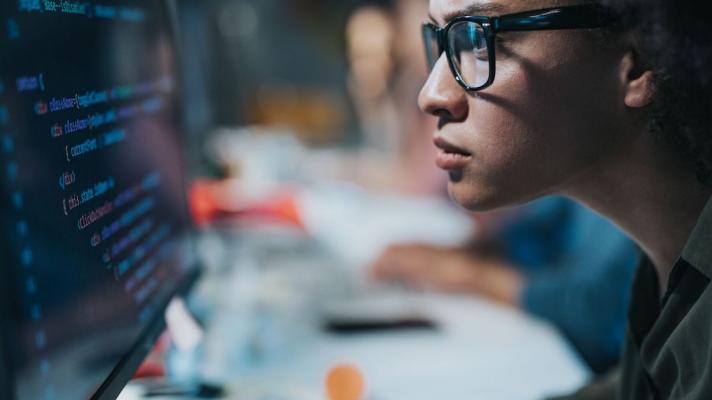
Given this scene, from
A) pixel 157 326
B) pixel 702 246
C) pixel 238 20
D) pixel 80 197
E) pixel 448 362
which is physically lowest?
pixel 448 362

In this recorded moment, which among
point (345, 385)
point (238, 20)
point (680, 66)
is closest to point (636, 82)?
point (680, 66)

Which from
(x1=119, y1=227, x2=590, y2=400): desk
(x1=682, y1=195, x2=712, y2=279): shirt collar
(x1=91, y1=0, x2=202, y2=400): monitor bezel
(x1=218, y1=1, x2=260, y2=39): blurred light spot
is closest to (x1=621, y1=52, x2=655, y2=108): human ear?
(x1=682, y1=195, x2=712, y2=279): shirt collar

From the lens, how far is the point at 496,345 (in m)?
1.26

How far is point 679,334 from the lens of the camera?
0.69 metres

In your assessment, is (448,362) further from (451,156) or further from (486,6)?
(486,6)

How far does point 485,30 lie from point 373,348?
694mm

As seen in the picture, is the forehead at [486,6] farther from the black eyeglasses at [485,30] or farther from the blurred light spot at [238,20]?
the blurred light spot at [238,20]

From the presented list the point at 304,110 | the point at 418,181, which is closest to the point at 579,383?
the point at 418,181

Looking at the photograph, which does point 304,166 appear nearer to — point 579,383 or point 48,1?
point 579,383

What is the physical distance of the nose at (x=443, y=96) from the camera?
0.78m

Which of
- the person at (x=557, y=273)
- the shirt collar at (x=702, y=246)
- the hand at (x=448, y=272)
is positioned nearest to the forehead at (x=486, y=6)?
the shirt collar at (x=702, y=246)

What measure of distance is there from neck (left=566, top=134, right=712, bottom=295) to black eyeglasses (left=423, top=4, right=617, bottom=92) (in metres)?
0.16

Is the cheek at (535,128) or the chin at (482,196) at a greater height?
the cheek at (535,128)

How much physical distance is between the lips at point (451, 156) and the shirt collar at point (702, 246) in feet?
0.84
